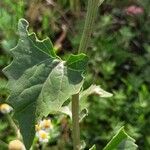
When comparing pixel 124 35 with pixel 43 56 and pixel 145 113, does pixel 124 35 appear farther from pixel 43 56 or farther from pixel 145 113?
pixel 43 56

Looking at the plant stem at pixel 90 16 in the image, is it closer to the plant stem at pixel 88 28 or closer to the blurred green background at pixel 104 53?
the plant stem at pixel 88 28

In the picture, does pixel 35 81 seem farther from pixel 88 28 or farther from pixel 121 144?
pixel 121 144

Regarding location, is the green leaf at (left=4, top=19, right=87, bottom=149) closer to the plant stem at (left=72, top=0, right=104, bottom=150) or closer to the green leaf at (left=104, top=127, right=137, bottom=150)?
the plant stem at (left=72, top=0, right=104, bottom=150)

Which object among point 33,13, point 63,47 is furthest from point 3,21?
point 63,47

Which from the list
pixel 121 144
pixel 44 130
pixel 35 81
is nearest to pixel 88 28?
pixel 35 81

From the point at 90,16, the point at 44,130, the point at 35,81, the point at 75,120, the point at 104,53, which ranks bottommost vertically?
the point at 44,130

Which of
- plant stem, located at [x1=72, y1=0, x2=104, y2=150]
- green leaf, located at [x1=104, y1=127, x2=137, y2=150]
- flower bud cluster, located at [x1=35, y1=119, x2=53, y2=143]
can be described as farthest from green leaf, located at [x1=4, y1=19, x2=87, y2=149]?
flower bud cluster, located at [x1=35, y1=119, x2=53, y2=143]
